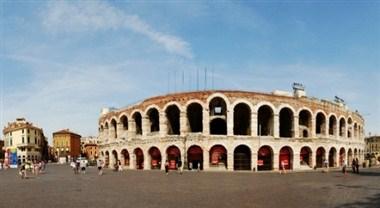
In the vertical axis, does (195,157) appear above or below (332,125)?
below

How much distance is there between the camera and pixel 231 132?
49281mm

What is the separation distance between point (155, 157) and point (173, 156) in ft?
10.6

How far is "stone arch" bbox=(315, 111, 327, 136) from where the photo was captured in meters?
56.8

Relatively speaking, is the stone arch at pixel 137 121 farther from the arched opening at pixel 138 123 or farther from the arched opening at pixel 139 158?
the arched opening at pixel 139 158

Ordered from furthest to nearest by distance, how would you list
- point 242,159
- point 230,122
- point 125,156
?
point 125,156 → point 242,159 → point 230,122

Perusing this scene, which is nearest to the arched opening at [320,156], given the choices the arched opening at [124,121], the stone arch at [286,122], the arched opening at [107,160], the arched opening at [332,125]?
the stone arch at [286,122]

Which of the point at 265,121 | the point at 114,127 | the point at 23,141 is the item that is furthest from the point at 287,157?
the point at 23,141

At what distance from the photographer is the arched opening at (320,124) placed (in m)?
57.0

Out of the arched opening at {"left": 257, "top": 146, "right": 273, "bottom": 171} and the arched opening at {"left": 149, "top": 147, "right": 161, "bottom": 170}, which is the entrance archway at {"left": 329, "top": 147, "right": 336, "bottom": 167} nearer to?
the arched opening at {"left": 257, "top": 146, "right": 273, "bottom": 171}

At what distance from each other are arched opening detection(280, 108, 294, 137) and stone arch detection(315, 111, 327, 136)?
3.82 metres

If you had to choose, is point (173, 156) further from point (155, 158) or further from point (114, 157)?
Result: point (114, 157)

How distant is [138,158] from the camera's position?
2229 inches

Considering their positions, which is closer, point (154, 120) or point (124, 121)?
point (154, 120)

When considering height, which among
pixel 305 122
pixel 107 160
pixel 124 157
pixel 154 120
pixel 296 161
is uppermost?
pixel 154 120
